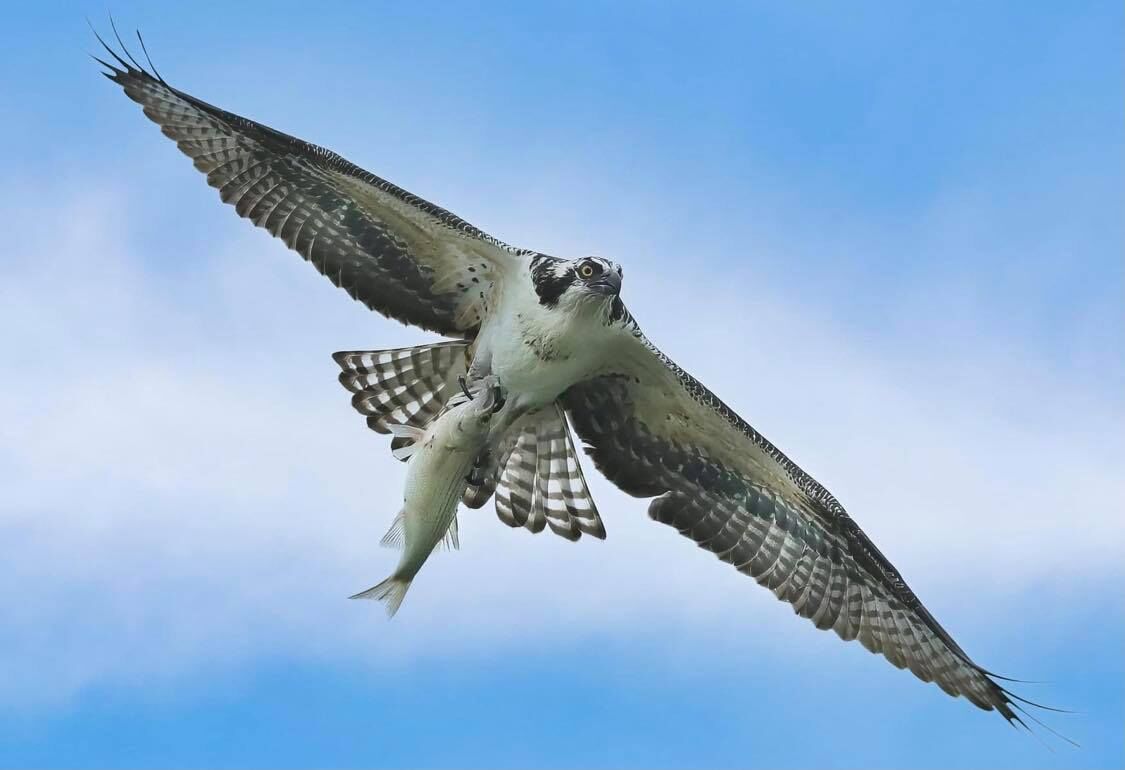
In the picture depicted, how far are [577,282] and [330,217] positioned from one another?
2335mm

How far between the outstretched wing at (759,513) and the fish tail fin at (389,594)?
6.72 feet

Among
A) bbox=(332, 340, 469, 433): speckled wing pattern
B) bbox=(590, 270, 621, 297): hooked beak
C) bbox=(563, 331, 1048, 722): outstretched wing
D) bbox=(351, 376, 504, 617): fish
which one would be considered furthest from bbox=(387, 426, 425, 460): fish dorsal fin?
bbox=(590, 270, 621, 297): hooked beak

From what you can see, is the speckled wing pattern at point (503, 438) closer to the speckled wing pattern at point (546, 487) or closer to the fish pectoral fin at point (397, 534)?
the speckled wing pattern at point (546, 487)

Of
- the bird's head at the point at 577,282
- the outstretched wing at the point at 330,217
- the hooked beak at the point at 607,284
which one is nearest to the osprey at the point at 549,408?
the outstretched wing at the point at 330,217

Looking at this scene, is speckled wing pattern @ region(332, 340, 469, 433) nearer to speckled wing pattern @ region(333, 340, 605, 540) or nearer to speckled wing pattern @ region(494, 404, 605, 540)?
speckled wing pattern @ region(333, 340, 605, 540)

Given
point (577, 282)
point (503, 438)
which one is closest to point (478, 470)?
point (503, 438)

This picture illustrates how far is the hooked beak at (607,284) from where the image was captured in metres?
11.3

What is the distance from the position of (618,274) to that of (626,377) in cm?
146

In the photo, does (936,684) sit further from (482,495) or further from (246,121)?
(246,121)

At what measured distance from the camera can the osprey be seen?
1248 cm

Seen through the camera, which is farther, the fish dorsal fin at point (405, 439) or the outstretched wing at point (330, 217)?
the outstretched wing at point (330, 217)

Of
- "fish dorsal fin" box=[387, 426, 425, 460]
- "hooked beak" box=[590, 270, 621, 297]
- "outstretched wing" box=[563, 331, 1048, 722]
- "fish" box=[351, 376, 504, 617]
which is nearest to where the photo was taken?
"hooked beak" box=[590, 270, 621, 297]

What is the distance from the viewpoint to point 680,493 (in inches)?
518

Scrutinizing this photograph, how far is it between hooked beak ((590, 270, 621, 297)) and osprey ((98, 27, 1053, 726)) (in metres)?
0.79
